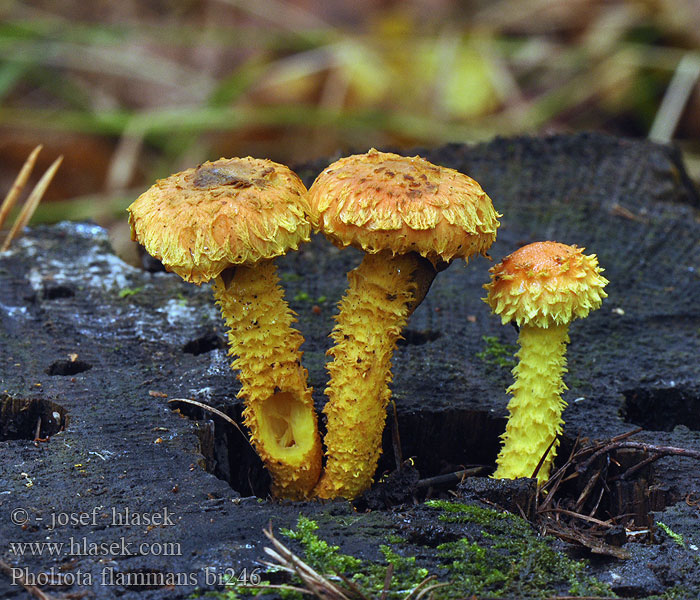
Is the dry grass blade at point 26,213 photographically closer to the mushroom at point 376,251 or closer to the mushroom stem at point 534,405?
the mushroom at point 376,251

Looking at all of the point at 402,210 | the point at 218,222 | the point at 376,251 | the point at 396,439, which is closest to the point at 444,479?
the point at 396,439

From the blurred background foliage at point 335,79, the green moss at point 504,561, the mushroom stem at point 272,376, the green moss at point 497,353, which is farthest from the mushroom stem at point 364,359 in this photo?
the blurred background foliage at point 335,79

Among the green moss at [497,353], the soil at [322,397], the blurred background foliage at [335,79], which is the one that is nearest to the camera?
the soil at [322,397]

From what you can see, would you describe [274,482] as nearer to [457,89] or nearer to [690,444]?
[690,444]

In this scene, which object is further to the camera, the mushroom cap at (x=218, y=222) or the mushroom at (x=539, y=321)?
the mushroom at (x=539, y=321)

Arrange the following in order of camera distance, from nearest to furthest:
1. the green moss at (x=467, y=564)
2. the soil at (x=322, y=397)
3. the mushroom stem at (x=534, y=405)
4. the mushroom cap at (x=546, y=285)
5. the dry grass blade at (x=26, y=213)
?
the green moss at (x=467, y=564)
the soil at (x=322, y=397)
the mushroom cap at (x=546, y=285)
the mushroom stem at (x=534, y=405)
the dry grass blade at (x=26, y=213)

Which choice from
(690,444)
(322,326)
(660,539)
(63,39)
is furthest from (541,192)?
(63,39)

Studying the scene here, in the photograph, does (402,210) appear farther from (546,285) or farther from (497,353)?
(497,353)
